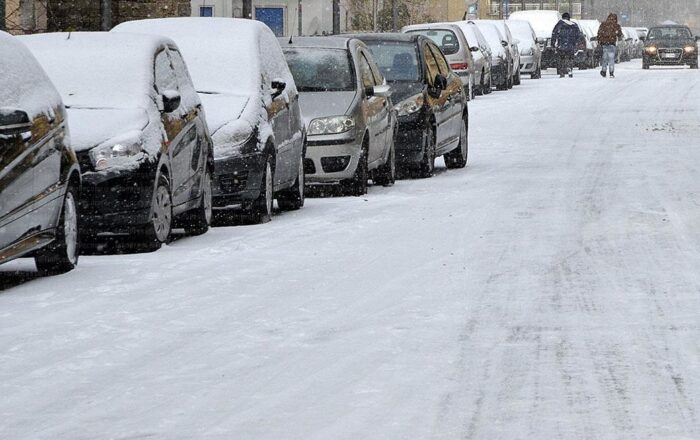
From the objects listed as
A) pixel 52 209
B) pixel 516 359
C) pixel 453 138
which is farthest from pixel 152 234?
pixel 453 138

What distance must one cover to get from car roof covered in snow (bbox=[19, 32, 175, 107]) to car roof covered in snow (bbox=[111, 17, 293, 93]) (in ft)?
4.73

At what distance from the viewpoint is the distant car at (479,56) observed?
39931mm

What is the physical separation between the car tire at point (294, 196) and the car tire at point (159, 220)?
9.96 ft

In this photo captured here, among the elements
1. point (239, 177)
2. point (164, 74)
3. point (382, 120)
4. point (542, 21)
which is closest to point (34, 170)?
point (164, 74)

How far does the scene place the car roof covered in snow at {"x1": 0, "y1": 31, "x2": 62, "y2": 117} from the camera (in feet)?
34.8

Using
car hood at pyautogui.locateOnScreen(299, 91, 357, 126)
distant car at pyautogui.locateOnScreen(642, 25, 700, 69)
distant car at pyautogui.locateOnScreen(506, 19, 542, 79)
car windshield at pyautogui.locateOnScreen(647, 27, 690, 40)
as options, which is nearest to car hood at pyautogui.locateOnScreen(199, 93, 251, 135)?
car hood at pyautogui.locateOnScreen(299, 91, 357, 126)

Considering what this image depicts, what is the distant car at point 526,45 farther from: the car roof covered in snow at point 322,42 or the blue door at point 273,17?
the car roof covered in snow at point 322,42

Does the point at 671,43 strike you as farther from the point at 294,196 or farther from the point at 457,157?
the point at 294,196

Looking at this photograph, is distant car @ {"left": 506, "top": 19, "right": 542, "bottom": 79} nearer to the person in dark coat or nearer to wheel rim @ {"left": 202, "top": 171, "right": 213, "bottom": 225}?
the person in dark coat

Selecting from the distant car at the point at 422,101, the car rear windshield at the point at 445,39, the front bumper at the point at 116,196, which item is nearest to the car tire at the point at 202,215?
the front bumper at the point at 116,196

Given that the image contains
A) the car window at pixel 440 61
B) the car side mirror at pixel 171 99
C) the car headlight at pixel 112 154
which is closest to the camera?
the car headlight at pixel 112 154

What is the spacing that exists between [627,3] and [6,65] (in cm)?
15295

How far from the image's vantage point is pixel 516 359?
7.94 m

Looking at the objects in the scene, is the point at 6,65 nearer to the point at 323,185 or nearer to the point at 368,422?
the point at 368,422
